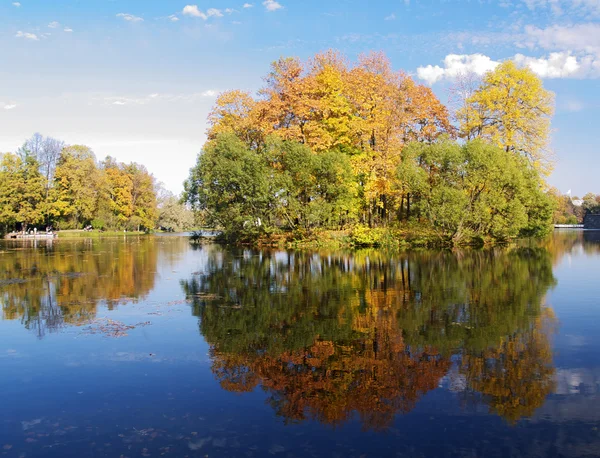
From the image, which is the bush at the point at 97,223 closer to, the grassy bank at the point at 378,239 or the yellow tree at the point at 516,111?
the grassy bank at the point at 378,239

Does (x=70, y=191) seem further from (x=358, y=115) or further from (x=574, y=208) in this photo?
(x=574, y=208)

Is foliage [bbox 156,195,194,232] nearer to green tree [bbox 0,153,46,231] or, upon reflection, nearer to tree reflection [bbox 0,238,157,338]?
green tree [bbox 0,153,46,231]

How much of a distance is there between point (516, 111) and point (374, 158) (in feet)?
41.0

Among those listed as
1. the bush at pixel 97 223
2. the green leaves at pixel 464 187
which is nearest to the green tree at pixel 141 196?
the bush at pixel 97 223

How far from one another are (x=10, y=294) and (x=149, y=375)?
1077 cm

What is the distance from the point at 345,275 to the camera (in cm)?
1994

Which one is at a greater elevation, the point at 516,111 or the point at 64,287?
the point at 516,111

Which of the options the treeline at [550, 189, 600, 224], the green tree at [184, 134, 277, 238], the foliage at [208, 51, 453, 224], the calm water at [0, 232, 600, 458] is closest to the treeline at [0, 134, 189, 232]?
the green tree at [184, 134, 277, 238]

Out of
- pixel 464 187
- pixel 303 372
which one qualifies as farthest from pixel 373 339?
pixel 464 187

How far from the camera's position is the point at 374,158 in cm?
4150

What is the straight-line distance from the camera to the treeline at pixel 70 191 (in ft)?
223

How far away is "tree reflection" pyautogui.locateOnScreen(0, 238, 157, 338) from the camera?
1284 centimetres

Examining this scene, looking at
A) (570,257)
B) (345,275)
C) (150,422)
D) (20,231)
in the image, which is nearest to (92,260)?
(345,275)

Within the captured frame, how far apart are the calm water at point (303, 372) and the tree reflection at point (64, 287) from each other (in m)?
0.14
